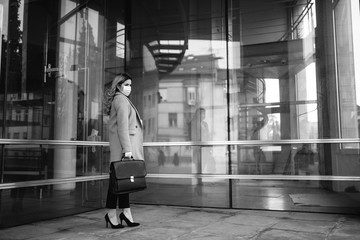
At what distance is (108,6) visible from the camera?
6727 millimetres

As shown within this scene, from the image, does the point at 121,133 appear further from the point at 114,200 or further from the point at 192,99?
the point at 192,99

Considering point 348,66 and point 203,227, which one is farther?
point 348,66

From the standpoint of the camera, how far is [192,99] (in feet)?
23.3

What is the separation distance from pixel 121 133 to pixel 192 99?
9.75 ft

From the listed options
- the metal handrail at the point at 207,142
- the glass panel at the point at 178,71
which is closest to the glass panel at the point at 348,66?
the metal handrail at the point at 207,142

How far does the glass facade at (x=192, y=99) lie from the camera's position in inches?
197

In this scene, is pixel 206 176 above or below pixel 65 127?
below

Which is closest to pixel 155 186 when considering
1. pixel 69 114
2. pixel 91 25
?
pixel 69 114

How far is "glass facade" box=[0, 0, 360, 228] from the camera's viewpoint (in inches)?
197

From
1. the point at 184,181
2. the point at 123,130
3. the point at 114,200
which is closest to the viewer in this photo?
the point at 123,130

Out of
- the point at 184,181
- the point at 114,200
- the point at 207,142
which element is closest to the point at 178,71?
the point at 207,142

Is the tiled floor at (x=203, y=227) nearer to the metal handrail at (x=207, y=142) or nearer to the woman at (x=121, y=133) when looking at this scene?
the woman at (x=121, y=133)

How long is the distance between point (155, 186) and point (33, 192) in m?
2.52

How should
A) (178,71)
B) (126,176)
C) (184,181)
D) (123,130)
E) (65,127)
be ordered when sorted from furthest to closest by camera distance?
(178,71) < (184,181) < (65,127) < (123,130) < (126,176)
